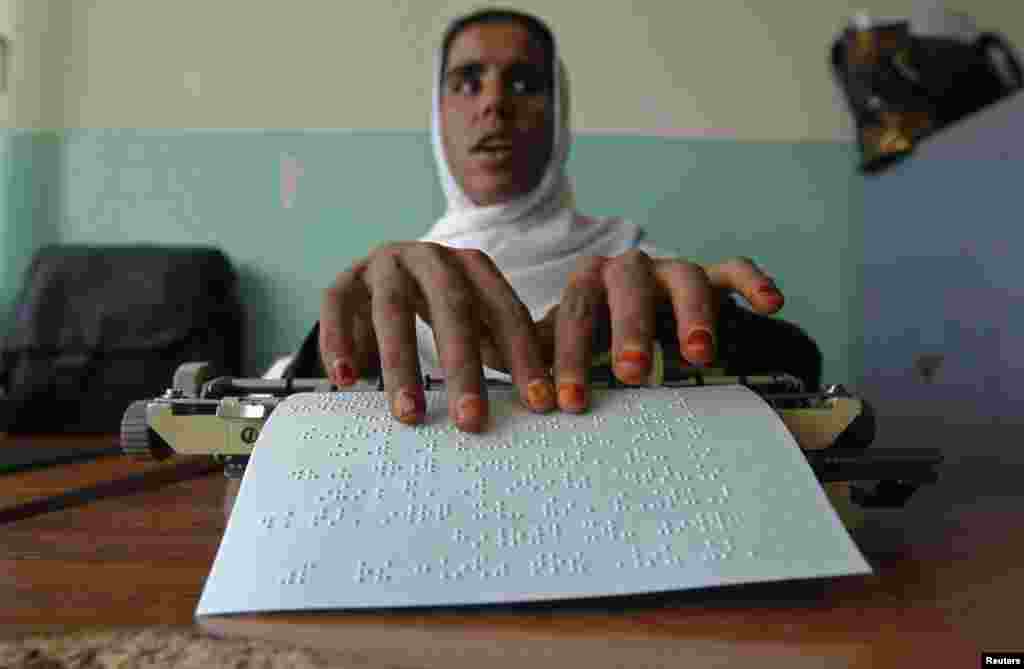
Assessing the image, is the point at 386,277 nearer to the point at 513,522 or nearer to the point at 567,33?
the point at 513,522

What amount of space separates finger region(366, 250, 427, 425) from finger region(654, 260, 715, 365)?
19 centimetres

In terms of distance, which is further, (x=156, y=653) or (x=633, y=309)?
(x=633, y=309)

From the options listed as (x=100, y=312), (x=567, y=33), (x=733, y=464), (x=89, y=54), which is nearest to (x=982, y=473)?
(x=733, y=464)

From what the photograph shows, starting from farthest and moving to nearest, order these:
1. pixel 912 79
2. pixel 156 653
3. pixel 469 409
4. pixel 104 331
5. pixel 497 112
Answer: pixel 104 331 → pixel 912 79 → pixel 497 112 → pixel 469 409 → pixel 156 653

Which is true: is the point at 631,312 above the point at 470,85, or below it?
below

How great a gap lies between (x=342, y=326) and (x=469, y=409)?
208mm

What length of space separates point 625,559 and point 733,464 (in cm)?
9

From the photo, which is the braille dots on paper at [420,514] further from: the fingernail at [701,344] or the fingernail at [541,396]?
the fingernail at [701,344]

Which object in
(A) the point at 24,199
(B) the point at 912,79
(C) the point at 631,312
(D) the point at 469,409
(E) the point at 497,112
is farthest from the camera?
(A) the point at 24,199

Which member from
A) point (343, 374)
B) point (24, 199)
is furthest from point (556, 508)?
point (24, 199)

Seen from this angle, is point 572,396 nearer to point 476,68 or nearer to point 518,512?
point 518,512

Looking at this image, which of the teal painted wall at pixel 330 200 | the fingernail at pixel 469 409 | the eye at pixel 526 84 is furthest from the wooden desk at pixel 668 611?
the teal painted wall at pixel 330 200

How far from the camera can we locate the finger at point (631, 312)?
43 cm

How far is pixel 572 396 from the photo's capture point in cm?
39
